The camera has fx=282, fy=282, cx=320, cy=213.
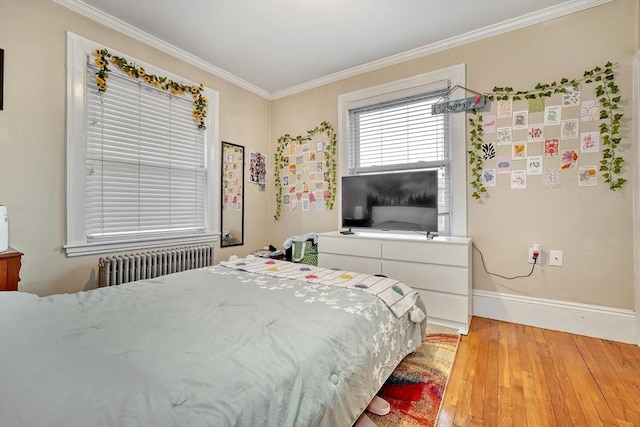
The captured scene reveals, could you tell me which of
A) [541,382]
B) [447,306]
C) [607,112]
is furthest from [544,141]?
[541,382]

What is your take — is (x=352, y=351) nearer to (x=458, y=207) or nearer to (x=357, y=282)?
(x=357, y=282)

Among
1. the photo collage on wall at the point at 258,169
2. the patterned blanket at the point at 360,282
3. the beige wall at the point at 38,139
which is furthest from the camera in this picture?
the photo collage on wall at the point at 258,169

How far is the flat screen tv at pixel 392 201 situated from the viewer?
8.86 ft

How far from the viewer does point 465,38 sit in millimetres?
2738

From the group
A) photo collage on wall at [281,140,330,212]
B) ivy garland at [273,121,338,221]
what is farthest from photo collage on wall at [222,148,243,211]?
ivy garland at [273,121,338,221]

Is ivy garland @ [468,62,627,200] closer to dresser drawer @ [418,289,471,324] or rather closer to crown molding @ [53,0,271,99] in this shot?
dresser drawer @ [418,289,471,324]

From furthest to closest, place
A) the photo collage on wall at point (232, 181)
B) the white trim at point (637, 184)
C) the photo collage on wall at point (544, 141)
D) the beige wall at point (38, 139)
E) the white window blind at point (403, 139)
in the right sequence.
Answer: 1. the photo collage on wall at point (232, 181)
2. the white window blind at point (403, 139)
3. the photo collage on wall at point (544, 141)
4. the white trim at point (637, 184)
5. the beige wall at point (38, 139)

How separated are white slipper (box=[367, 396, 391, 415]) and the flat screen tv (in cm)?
166

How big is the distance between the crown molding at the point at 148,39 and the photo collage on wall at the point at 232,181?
897mm

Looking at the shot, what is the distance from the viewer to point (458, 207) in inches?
109

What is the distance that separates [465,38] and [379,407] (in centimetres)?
318

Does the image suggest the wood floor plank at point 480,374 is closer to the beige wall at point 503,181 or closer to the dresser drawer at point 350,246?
the beige wall at point 503,181

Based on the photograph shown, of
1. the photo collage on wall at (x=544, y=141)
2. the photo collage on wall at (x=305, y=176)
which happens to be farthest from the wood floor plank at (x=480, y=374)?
the photo collage on wall at (x=305, y=176)

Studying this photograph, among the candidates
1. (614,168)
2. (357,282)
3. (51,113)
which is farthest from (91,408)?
(614,168)
